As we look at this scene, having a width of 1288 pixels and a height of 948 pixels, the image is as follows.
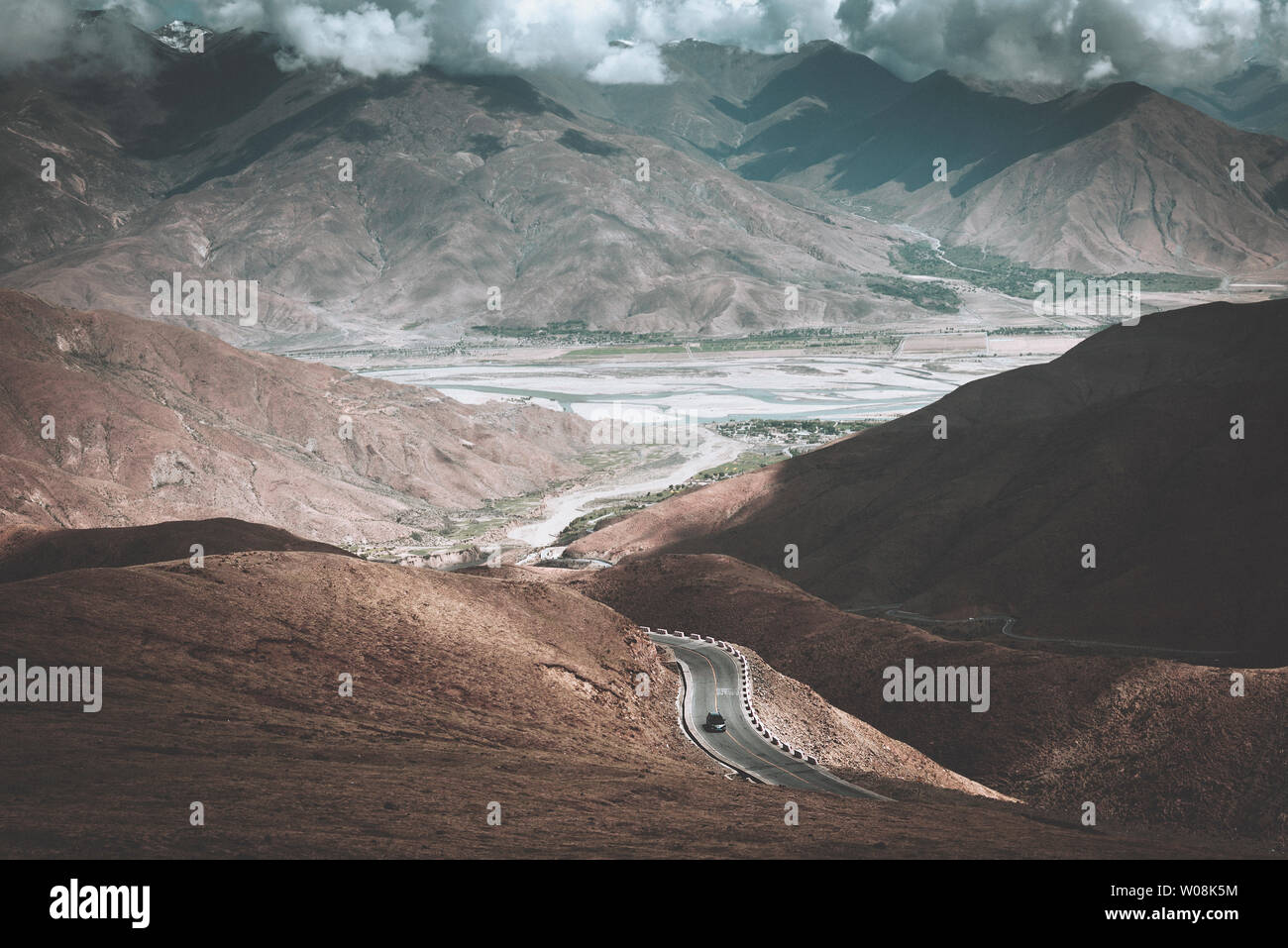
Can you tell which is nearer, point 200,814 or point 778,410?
point 200,814

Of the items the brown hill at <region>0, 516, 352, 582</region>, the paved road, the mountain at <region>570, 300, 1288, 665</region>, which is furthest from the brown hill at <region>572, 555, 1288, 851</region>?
the brown hill at <region>0, 516, 352, 582</region>

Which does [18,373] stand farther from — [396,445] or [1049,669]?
[1049,669]

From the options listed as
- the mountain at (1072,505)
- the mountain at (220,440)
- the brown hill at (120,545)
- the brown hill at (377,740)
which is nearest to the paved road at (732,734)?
the brown hill at (377,740)

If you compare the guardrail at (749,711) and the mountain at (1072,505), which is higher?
the mountain at (1072,505)

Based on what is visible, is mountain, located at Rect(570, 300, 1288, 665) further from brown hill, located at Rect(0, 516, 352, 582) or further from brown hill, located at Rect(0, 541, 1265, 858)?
brown hill, located at Rect(0, 516, 352, 582)

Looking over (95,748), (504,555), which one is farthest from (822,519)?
(95,748)

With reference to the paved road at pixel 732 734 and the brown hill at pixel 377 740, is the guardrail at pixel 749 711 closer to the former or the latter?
the paved road at pixel 732 734
